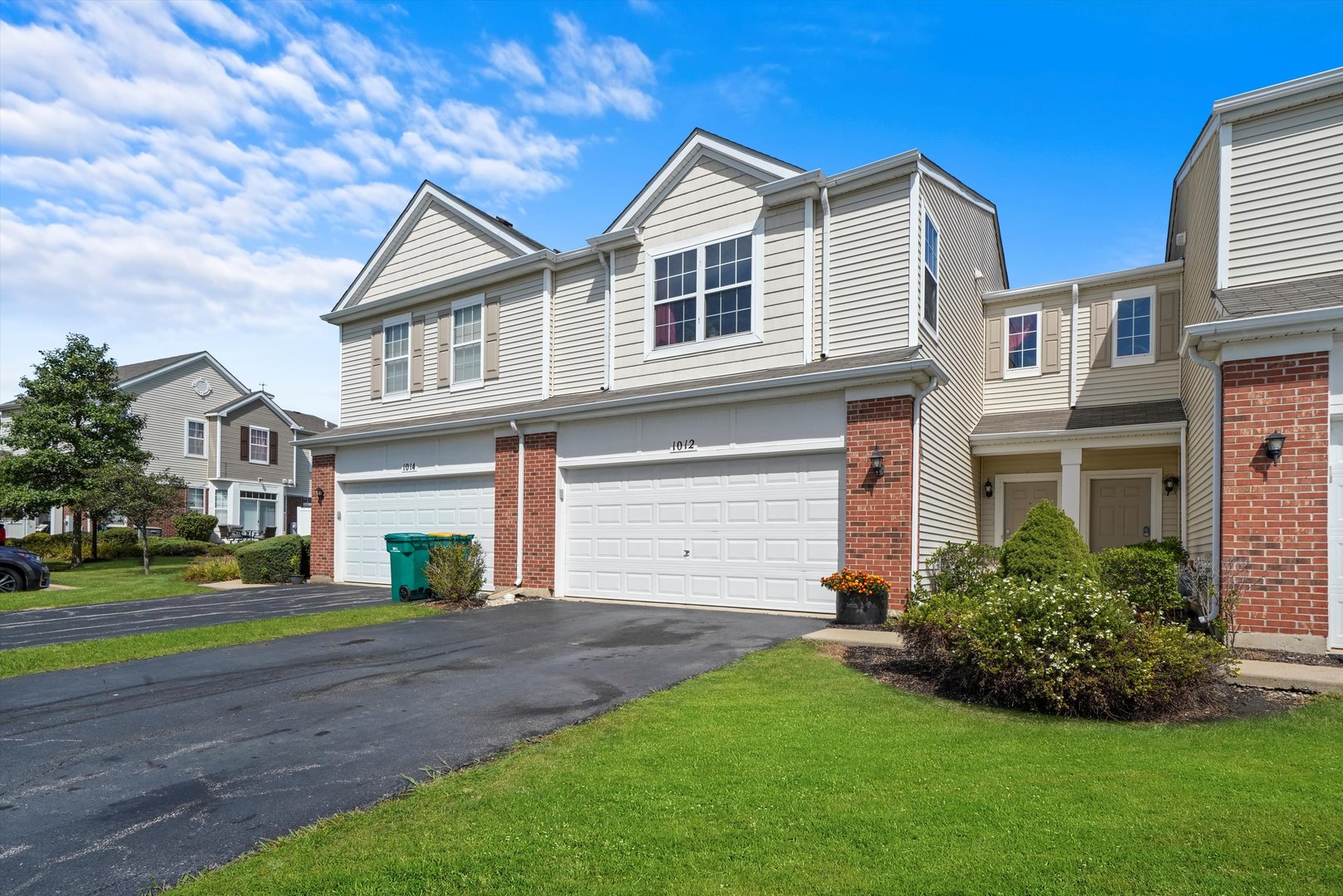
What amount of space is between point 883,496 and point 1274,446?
4.39 meters

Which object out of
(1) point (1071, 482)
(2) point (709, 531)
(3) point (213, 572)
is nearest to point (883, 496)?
(2) point (709, 531)

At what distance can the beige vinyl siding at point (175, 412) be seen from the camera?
31203mm

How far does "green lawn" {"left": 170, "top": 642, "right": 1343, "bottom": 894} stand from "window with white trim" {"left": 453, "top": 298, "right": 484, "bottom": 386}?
38.8 feet

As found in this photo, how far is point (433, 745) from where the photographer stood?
5.28 m

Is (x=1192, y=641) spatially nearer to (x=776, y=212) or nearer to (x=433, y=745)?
(x=433, y=745)

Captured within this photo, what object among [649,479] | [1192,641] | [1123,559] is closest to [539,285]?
[649,479]

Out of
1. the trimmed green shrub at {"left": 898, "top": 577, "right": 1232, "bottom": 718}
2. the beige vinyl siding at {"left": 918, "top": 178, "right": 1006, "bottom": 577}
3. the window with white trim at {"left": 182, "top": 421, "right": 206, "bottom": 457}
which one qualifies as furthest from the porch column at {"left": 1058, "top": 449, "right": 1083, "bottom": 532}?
the window with white trim at {"left": 182, "top": 421, "right": 206, "bottom": 457}

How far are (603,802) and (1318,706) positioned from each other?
602 centimetres

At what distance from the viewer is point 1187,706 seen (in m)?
5.96

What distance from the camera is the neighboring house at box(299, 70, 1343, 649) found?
8977 mm

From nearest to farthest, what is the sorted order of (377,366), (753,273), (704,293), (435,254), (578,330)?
(753,273) → (704,293) → (578,330) → (435,254) → (377,366)

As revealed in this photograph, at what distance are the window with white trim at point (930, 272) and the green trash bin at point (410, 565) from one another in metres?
9.80

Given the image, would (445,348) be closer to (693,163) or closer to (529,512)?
(529,512)

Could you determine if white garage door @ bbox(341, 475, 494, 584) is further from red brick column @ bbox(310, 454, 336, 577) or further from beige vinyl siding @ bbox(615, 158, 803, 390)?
beige vinyl siding @ bbox(615, 158, 803, 390)
